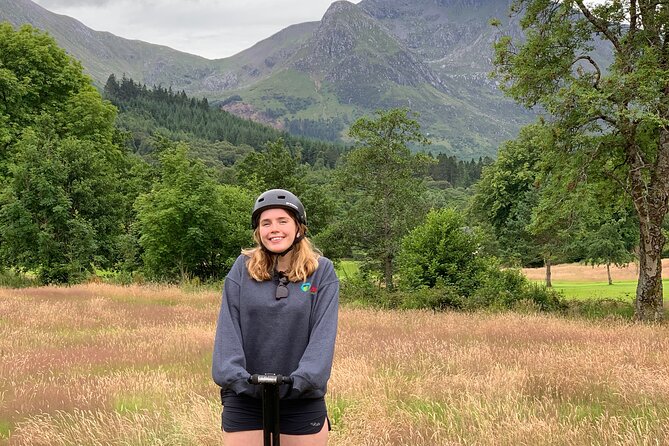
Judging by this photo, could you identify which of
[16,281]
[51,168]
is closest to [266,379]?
[51,168]

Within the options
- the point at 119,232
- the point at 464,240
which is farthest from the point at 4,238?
the point at 464,240

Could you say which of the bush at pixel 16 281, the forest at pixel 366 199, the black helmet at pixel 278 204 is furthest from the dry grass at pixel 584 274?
the black helmet at pixel 278 204

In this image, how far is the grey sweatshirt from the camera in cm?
311

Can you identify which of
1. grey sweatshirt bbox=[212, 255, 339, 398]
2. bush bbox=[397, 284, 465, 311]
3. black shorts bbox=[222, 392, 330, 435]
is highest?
grey sweatshirt bbox=[212, 255, 339, 398]

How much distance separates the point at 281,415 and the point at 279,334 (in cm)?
46

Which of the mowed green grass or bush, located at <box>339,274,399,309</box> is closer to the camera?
bush, located at <box>339,274,399,309</box>

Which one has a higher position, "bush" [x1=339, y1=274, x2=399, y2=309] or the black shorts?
the black shorts

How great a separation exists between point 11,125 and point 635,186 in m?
28.8

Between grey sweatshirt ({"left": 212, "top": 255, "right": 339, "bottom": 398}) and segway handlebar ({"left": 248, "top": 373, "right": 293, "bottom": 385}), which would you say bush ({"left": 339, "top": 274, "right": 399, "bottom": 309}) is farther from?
segway handlebar ({"left": 248, "top": 373, "right": 293, "bottom": 385})

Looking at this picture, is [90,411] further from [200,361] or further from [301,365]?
[301,365]

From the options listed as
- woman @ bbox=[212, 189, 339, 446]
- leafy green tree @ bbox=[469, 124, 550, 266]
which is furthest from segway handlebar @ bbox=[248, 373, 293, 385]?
leafy green tree @ bbox=[469, 124, 550, 266]

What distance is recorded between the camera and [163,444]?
5.03 m

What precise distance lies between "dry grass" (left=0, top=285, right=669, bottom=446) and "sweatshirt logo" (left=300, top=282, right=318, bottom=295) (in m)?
2.37

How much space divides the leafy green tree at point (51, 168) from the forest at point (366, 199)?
77mm
